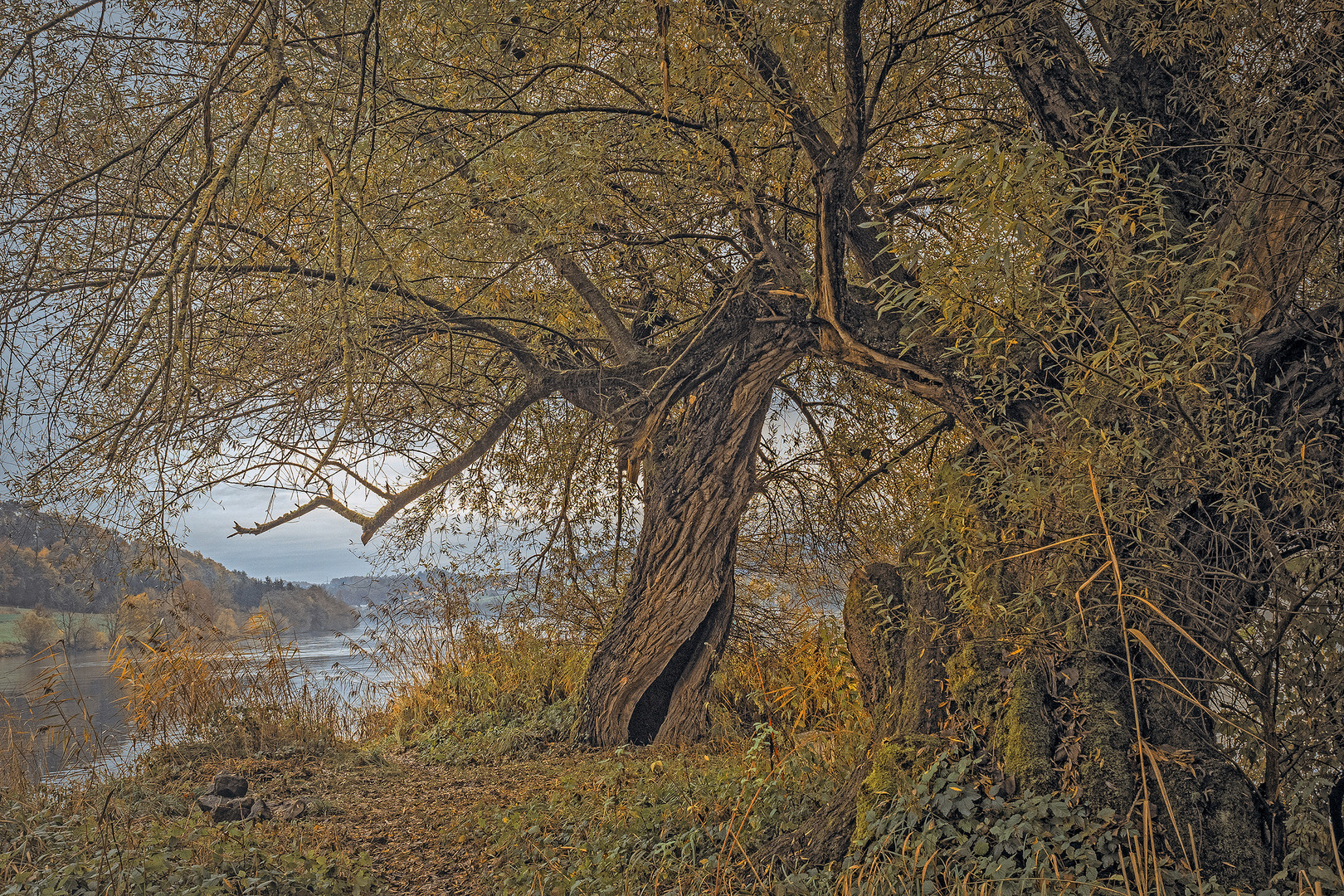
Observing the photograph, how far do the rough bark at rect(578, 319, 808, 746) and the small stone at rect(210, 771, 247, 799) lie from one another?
260cm

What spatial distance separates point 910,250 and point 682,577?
4146 millimetres

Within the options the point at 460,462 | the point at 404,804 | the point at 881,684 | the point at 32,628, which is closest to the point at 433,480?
the point at 460,462

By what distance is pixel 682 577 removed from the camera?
20.7ft

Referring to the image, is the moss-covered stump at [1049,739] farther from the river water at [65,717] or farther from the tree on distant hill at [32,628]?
the tree on distant hill at [32,628]

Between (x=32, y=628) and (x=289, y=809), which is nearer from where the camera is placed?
(x=289, y=809)

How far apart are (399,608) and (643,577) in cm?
330

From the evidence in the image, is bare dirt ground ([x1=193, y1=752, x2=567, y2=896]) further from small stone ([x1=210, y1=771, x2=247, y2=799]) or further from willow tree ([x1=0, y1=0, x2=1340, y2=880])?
willow tree ([x1=0, y1=0, x2=1340, y2=880])

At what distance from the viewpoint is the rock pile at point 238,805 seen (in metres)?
4.38

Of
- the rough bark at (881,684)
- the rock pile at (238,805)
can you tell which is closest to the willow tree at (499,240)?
the rough bark at (881,684)

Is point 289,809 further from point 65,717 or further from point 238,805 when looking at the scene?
point 65,717

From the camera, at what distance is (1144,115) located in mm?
3348

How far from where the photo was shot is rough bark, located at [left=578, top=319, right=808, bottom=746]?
622 cm

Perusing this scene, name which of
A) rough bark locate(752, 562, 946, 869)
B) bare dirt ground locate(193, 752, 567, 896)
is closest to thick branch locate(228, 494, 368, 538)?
bare dirt ground locate(193, 752, 567, 896)

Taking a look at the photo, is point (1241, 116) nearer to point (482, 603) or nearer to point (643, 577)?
point (643, 577)
